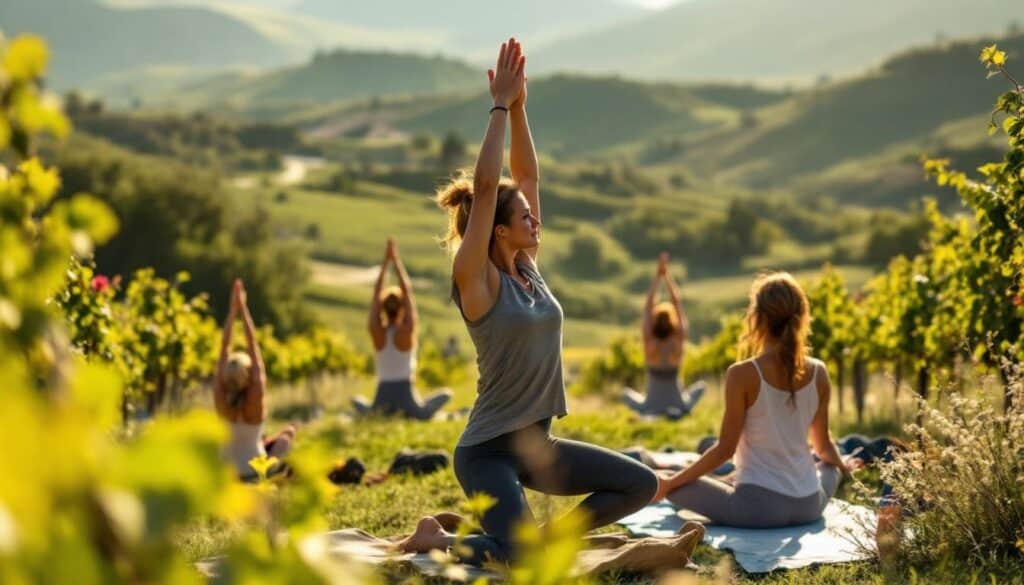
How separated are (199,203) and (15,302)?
180ft

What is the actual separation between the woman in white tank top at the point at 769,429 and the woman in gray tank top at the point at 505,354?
1.37 m

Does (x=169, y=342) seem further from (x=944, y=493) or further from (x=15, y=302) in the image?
(x=15, y=302)

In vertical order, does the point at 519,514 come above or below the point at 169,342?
above

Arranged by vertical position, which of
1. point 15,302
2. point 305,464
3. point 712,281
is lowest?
point 712,281

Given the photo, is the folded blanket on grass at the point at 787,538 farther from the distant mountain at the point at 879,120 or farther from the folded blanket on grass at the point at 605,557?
the distant mountain at the point at 879,120

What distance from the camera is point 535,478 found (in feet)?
19.0

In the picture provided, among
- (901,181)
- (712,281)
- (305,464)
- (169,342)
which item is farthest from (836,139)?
(305,464)

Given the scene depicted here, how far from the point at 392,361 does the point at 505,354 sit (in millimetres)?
8498

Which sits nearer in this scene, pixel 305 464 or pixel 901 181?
pixel 305 464

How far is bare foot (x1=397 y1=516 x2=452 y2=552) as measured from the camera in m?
5.91

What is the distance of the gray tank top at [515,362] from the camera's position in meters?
5.51

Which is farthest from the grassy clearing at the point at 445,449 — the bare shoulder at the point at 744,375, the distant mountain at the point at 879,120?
the distant mountain at the point at 879,120

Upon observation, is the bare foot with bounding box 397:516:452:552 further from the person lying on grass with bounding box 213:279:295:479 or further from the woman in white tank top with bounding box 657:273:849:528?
the person lying on grass with bounding box 213:279:295:479

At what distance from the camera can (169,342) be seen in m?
15.2
